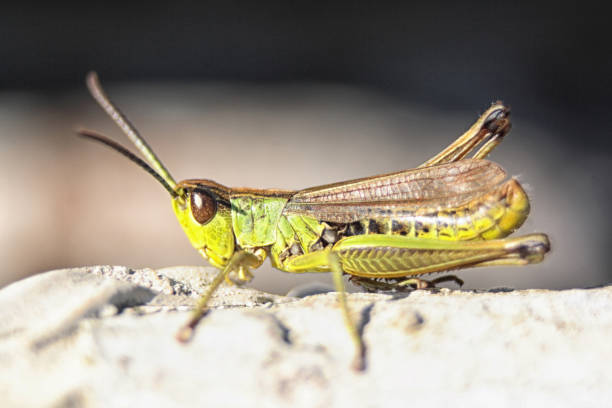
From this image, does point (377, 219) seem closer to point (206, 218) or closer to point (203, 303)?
point (206, 218)

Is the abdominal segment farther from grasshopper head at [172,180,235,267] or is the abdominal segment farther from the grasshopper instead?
grasshopper head at [172,180,235,267]

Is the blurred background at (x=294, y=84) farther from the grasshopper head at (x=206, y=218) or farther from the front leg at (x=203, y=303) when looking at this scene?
the front leg at (x=203, y=303)

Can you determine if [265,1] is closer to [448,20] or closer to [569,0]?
[448,20]

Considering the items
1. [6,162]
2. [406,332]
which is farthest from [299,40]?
[406,332]

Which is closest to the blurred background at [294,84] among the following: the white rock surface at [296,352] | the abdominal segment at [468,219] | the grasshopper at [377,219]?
the grasshopper at [377,219]

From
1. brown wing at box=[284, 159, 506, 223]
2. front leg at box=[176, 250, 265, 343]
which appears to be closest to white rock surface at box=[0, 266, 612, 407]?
front leg at box=[176, 250, 265, 343]

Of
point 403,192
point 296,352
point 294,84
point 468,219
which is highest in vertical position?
point 294,84

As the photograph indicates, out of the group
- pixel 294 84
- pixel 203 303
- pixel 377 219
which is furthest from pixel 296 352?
pixel 294 84
